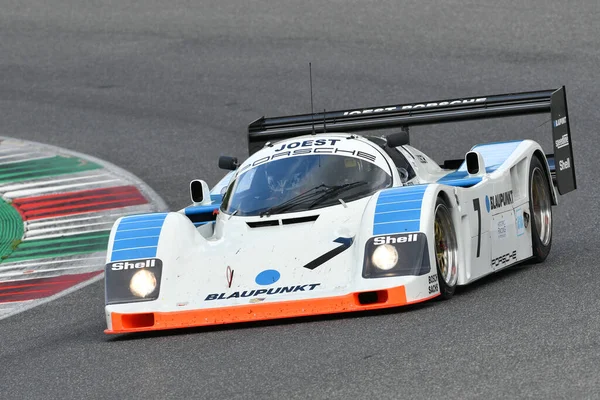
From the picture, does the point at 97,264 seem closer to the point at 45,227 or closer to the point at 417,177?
the point at 45,227

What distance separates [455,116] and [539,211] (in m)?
1.06

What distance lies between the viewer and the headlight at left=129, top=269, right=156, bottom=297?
25.6ft

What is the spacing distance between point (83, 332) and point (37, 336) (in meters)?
0.31

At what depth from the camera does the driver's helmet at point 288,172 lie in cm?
845

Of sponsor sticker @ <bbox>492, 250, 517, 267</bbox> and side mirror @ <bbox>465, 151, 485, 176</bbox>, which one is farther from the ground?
side mirror @ <bbox>465, 151, 485, 176</bbox>

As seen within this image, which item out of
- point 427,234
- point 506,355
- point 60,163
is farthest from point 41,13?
point 506,355

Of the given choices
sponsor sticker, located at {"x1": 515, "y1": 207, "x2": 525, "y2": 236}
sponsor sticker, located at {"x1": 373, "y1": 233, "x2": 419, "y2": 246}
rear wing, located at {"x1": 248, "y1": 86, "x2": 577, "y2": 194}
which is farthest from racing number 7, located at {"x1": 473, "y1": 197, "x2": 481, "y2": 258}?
rear wing, located at {"x1": 248, "y1": 86, "x2": 577, "y2": 194}

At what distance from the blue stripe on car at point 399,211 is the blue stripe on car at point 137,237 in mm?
1511

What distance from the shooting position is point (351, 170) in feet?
27.9

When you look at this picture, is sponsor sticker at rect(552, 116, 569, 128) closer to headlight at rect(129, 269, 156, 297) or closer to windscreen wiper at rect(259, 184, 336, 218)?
windscreen wiper at rect(259, 184, 336, 218)

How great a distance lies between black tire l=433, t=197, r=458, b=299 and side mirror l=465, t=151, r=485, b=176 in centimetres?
108

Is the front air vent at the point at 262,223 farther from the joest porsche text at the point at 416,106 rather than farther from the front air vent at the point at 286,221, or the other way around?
the joest porsche text at the point at 416,106

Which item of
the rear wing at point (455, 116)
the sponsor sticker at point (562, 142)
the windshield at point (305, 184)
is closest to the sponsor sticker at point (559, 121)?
the rear wing at point (455, 116)

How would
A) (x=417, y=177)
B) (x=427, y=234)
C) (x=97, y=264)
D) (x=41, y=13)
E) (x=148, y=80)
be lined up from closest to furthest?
1. (x=427, y=234)
2. (x=417, y=177)
3. (x=97, y=264)
4. (x=148, y=80)
5. (x=41, y=13)
